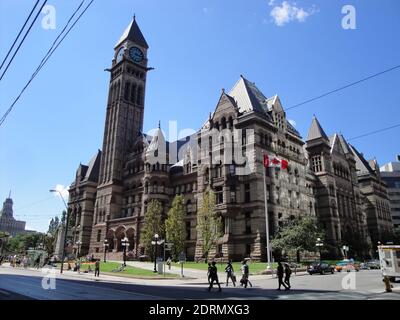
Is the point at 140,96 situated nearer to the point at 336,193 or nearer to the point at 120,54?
the point at 120,54

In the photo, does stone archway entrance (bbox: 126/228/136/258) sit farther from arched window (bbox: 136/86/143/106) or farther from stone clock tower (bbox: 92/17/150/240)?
arched window (bbox: 136/86/143/106)

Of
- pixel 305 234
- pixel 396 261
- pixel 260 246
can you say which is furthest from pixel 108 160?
pixel 396 261

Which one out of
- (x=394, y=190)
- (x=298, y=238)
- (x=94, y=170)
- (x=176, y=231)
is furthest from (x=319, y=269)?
(x=394, y=190)

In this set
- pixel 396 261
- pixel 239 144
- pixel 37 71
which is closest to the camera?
pixel 37 71

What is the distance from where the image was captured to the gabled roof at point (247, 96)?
185 feet

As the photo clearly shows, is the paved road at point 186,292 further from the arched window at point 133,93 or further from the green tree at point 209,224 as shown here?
the arched window at point 133,93

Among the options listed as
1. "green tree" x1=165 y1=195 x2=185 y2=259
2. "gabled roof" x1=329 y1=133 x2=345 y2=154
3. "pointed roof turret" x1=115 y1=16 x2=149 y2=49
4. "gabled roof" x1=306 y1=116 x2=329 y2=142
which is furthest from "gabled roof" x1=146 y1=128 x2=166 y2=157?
"gabled roof" x1=329 y1=133 x2=345 y2=154

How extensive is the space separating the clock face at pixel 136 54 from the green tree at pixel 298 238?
5878 cm

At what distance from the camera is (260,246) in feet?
155

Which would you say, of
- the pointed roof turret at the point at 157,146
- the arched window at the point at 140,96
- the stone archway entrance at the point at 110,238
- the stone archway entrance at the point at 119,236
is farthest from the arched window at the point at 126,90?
the stone archway entrance at the point at 110,238

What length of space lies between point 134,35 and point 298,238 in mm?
67741

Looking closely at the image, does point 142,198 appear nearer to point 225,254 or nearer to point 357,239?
point 225,254

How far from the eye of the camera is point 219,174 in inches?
2146
